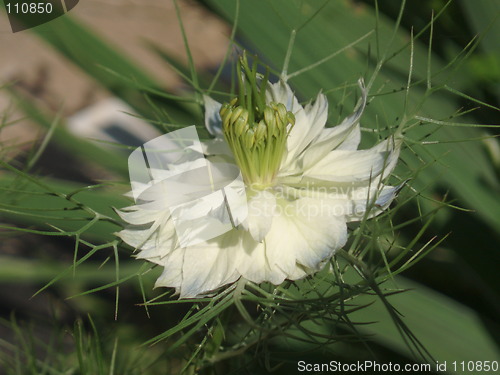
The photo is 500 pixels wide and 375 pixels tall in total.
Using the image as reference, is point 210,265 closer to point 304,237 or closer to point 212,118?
point 304,237

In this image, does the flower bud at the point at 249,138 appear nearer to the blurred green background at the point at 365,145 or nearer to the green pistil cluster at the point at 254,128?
the green pistil cluster at the point at 254,128

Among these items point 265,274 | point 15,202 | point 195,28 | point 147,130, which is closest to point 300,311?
point 265,274

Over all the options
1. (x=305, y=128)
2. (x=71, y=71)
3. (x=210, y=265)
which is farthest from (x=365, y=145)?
(x=71, y=71)

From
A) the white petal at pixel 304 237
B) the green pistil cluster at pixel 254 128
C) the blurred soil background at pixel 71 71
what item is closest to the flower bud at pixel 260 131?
the green pistil cluster at pixel 254 128

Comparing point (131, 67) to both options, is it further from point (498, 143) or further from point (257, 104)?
point (498, 143)

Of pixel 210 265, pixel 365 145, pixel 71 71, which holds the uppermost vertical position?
pixel 365 145

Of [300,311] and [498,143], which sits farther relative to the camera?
[498,143]
